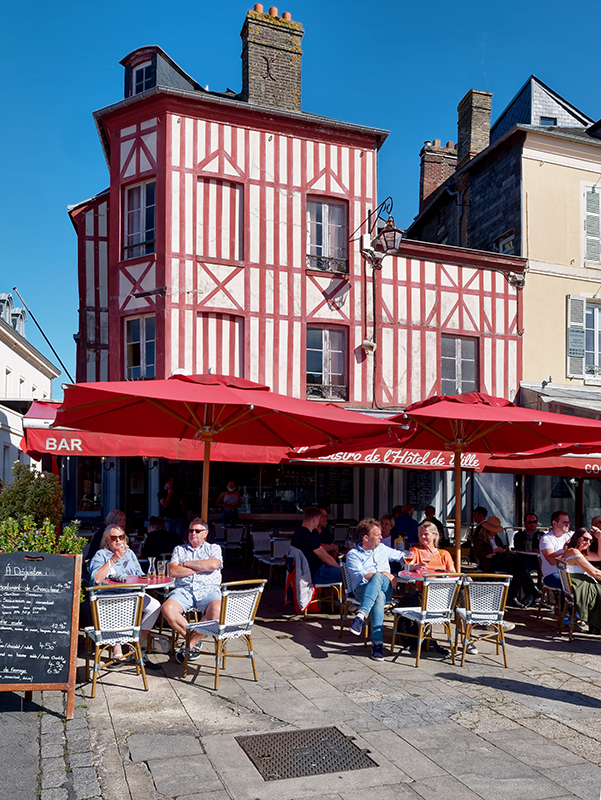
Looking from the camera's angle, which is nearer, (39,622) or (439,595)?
(39,622)

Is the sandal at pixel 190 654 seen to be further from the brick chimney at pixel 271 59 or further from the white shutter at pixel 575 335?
the white shutter at pixel 575 335

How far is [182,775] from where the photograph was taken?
146 inches

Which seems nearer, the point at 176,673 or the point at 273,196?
the point at 176,673

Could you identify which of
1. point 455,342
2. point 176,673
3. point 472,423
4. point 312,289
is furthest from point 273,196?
point 176,673

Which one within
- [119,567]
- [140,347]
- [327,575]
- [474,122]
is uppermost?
[474,122]

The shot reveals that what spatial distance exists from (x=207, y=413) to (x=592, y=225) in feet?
40.5

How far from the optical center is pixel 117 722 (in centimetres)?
446

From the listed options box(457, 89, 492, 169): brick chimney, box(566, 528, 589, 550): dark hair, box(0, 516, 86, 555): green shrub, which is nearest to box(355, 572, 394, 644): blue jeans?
box(566, 528, 589, 550): dark hair

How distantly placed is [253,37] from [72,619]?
13.0 m

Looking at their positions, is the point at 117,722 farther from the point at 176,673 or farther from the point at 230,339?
the point at 230,339

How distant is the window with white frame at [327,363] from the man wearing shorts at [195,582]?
7872mm

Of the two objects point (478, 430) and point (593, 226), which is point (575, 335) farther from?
point (478, 430)

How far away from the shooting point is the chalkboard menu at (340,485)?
14.5 meters

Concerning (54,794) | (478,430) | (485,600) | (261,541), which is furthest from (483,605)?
(261,541)
